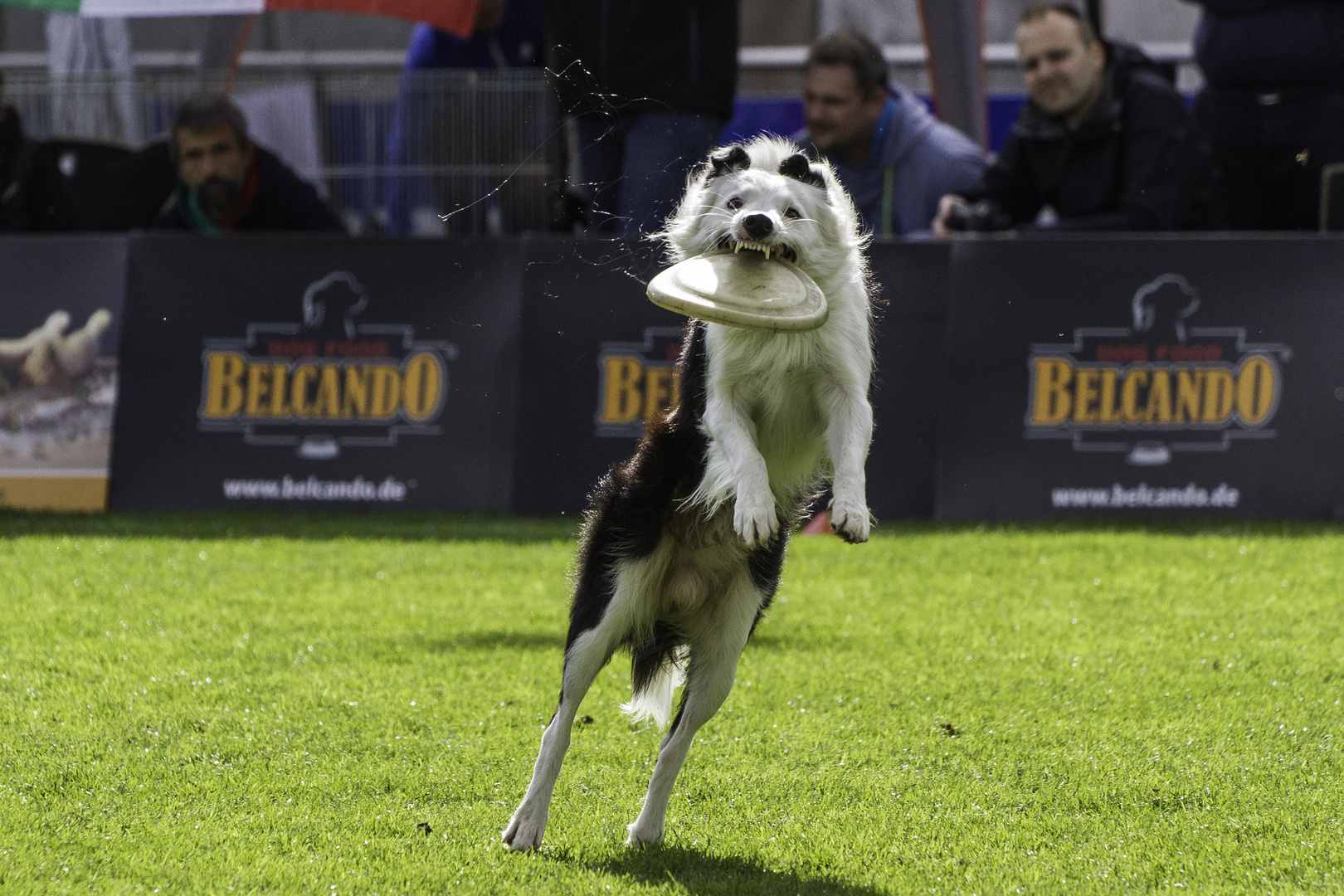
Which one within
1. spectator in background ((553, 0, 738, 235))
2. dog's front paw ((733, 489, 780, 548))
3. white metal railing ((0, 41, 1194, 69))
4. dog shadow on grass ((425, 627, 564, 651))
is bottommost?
dog shadow on grass ((425, 627, 564, 651))

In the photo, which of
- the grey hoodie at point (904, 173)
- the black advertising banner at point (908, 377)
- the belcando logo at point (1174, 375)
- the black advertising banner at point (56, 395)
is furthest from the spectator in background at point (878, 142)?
the black advertising banner at point (56, 395)

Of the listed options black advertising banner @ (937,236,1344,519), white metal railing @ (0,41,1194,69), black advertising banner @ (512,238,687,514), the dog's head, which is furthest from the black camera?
the dog's head

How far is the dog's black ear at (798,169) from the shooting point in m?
4.01

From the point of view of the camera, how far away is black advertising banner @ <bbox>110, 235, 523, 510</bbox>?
8.48 m

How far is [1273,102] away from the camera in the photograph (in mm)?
9211

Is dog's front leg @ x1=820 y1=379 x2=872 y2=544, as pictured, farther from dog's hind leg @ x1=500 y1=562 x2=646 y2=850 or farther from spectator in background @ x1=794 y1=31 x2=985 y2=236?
spectator in background @ x1=794 y1=31 x2=985 y2=236

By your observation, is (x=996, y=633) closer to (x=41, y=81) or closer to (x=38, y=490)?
(x=38, y=490)

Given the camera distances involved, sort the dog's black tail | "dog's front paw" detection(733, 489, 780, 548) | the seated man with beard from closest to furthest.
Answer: "dog's front paw" detection(733, 489, 780, 548)
the dog's black tail
the seated man with beard

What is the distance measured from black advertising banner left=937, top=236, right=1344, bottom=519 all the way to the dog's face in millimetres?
4399

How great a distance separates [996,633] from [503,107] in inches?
213

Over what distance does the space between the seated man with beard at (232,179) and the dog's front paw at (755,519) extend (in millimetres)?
6560

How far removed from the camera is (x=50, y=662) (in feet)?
17.1

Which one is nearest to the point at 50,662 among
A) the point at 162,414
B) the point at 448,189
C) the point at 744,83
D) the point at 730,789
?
the point at 730,789

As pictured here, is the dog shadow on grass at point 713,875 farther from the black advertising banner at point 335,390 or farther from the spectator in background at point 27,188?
the spectator in background at point 27,188
